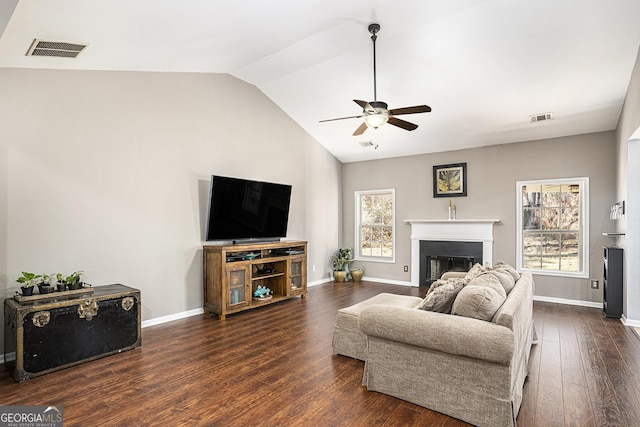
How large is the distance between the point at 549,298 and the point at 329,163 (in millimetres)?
4666

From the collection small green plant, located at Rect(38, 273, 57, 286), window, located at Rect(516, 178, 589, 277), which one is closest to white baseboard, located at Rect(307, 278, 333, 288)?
window, located at Rect(516, 178, 589, 277)

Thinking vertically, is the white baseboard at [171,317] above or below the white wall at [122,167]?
below

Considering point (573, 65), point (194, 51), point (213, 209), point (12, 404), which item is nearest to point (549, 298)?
point (573, 65)

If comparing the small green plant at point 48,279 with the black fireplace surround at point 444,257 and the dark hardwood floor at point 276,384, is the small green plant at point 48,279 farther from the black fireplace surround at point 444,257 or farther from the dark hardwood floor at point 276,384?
the black fireplace surround at point 444,257

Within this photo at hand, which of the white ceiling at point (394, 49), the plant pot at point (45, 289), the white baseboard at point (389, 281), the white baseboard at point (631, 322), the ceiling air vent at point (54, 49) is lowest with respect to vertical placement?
the white baseboard at point (389, 281)

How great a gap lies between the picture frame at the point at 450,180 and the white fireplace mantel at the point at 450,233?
53 centimetres

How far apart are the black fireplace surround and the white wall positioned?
3.38 metres

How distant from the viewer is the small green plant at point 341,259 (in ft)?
24.6

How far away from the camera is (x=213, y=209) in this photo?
4.77m

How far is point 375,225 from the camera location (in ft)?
25.0

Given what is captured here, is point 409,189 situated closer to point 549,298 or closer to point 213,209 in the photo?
point 549,298

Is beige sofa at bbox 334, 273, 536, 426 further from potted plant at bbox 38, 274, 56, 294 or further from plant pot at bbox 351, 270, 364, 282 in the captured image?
plant pot at bbox 351, 270, 364, 282

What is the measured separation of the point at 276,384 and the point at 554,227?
5.27 m

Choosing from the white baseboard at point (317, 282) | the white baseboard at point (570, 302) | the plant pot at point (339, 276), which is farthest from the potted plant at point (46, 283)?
the white baseboard at point (570, 302)
